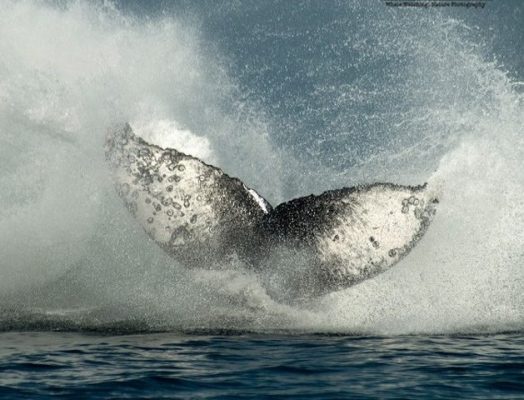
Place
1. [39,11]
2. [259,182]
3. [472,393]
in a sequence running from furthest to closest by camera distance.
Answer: [259,182]
[39,11]
[472,393]

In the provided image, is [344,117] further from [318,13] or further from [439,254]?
[439,254]

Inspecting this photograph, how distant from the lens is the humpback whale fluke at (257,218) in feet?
41.7

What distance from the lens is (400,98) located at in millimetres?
69875

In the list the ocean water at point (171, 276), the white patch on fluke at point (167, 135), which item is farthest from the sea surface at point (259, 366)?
the white patch on fluke at point (167, 135)

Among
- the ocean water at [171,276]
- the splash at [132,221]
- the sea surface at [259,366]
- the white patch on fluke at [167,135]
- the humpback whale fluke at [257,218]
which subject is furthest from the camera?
the white patch on fluke at [167,135]

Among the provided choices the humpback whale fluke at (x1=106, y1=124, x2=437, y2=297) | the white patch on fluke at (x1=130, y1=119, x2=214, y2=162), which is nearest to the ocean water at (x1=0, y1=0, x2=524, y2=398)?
the white patch on fluke at (x1=130, y1=119, x2=214, y2=162)

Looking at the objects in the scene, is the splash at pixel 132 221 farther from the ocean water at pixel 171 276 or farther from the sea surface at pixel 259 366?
the sea surface at pixel 259 366

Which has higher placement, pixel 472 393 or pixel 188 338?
pixel 188 338

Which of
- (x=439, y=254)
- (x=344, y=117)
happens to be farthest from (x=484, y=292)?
(x=344, y=117)

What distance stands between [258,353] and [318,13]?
51694 mm

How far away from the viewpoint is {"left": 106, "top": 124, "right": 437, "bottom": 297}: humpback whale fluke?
1270 cm

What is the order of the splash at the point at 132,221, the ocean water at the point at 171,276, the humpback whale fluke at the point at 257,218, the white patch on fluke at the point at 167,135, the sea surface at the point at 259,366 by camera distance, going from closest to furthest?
the sea surface at the point at 259,366
the ocean water at the point at 171,276
the humpback whale fluke at the point at 257,218
the splash at the point at 132,221
the white patch on fluke at the point at 167,135

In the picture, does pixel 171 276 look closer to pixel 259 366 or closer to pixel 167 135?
pixel 167 135

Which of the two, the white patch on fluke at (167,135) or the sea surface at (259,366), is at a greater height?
the white patch on fluke at (167,135)
